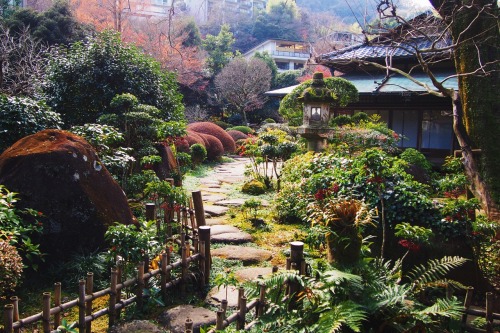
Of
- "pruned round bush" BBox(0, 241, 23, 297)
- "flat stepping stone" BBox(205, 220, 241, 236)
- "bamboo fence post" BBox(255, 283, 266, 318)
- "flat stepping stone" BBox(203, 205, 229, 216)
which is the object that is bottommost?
"flat stepping stone" BBox(205, 220, 241, 236)

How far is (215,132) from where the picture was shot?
1814cm

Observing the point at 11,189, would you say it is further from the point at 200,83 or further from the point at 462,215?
the point at 200,83

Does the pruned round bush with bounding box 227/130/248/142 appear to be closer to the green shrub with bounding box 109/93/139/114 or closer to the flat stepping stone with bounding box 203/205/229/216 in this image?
the green shrub with bounding box 109/93/139/114

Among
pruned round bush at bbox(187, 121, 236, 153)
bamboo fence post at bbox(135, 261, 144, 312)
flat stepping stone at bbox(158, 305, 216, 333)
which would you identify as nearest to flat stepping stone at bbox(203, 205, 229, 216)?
flat stepping stone at bbox(158, 305, 216, 333)

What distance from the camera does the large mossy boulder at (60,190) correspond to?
4430 millimetres

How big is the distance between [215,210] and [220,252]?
2313mm

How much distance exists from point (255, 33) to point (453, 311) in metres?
45.6

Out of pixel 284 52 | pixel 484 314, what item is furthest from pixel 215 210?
pixel 284 52

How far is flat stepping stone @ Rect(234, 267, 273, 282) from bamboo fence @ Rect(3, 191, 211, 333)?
1.46 feet

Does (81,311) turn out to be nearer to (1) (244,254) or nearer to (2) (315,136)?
(1) (244,254)

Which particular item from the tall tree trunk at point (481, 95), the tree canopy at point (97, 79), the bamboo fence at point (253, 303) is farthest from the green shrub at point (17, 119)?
the tall tree trunk at point (481, 95)

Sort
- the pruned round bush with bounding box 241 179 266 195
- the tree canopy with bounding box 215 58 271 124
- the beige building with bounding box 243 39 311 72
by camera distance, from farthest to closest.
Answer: the beige building with bounding box 243 39 311 72, the tree canopy with bounding box 215 58 271 124, the pruned round bush with bounding box 241 179 266 195

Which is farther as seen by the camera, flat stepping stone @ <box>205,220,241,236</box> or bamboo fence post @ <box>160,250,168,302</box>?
flat stepping stone @ <box>205,220,241,236</box>

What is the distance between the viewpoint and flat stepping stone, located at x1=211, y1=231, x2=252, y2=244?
600 cm
